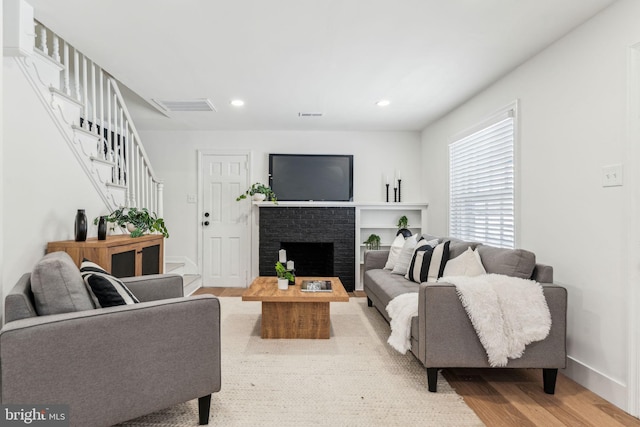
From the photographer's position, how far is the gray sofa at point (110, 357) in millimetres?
1294

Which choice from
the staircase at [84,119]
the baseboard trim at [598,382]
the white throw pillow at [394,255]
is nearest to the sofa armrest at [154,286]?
the staircase at [84,119]

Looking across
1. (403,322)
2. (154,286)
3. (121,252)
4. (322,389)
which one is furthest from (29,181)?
(403,322)

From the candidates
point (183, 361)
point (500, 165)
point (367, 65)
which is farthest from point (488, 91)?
point (183, 361)

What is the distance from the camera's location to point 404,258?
3590 mm

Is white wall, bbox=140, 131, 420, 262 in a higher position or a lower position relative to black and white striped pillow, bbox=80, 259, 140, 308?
higher

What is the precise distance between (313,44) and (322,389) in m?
2.35

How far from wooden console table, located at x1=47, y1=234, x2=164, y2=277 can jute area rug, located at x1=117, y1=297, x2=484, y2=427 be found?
3.24 feet

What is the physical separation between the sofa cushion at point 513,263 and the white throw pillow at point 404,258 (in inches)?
40.8

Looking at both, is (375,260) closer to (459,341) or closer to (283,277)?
(283,277)

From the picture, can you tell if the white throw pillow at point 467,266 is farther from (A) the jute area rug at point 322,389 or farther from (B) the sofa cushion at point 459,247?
(A) the jute area rug at point 322,389

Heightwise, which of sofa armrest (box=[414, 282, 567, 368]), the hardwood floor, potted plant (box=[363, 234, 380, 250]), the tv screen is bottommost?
the hardwood floor

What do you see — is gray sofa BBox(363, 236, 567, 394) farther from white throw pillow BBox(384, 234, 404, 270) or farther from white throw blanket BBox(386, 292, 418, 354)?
white throw pillow BBox(384, 234, 404, 270)

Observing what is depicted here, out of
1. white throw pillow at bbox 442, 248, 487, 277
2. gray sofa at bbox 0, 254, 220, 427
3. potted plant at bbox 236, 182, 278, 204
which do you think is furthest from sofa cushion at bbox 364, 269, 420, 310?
potted plant at bbox 236, 182, 278, 204

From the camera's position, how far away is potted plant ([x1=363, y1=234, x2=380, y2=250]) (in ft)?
16.1
